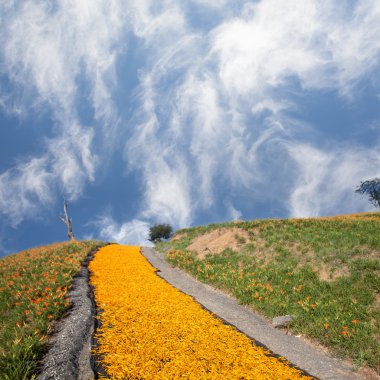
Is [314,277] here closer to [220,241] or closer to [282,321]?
[282,321]

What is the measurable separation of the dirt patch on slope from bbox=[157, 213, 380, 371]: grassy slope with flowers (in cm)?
59

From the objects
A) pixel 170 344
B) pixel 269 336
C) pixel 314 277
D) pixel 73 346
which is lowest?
pixel 269 336

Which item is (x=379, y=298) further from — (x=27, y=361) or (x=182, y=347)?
(x=27, y=361)

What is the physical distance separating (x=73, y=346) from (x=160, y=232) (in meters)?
58.2

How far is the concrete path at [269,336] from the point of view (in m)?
9.73

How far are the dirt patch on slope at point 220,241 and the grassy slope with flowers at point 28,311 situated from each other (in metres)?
12.8

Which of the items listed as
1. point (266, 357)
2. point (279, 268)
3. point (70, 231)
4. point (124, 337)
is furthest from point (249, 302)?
point (70, 231)

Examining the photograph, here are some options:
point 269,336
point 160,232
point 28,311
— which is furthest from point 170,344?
point 160,232

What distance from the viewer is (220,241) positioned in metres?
29.0

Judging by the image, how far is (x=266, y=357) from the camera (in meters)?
9.92

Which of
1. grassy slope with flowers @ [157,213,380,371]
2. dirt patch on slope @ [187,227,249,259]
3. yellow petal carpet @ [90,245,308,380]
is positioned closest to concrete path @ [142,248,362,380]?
grassy slope with flowers @ [157,213,380,371]

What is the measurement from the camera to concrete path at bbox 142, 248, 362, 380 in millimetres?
9727

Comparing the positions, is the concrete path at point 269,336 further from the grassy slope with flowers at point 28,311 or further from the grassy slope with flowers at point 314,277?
the grassy slope with flowers at point 28,311

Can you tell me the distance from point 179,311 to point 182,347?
372 cm
